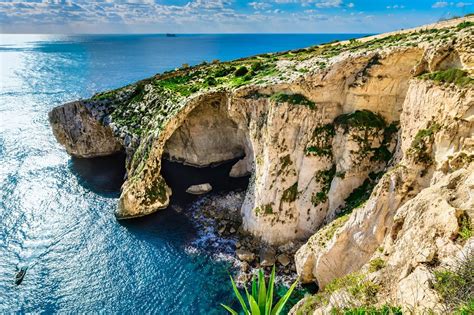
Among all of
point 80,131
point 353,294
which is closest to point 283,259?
point 353,294

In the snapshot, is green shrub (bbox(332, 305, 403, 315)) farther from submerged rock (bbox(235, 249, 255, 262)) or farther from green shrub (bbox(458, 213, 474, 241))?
submerged rock (bbox(235, 249, 255, 262))

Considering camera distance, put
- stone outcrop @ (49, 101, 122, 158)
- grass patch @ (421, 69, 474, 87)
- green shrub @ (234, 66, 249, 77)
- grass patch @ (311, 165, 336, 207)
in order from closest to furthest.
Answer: grass patch @ (421, 69, 474, 87) → grass patch @ (311, 165, 336, 207) → green shrub @ (234, 66, 249, 77) → stone outcrop @ (49, 101, 122, 158)

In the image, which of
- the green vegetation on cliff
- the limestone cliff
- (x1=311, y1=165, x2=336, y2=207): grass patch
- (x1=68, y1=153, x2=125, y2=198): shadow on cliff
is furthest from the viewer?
(x1=68, y1=153, x2=125, y2=198): shadow on cliff

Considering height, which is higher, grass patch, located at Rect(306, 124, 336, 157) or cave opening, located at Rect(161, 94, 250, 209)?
grass patch, located at Rect(306, 124, 336, 157)

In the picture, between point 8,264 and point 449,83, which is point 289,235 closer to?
point 449,83

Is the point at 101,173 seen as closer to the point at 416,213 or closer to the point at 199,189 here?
the point at 199,189

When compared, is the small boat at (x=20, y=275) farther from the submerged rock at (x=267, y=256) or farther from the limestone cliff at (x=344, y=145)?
the submerged rock at (x=267, y=256)

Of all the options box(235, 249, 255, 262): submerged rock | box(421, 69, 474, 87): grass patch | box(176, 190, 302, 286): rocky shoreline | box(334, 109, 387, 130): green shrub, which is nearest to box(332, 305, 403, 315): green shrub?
box(421, 69, 474, 87): grass patch

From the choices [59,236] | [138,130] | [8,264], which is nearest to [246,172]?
[138,130]
